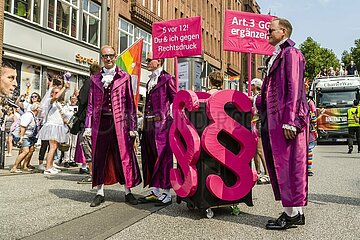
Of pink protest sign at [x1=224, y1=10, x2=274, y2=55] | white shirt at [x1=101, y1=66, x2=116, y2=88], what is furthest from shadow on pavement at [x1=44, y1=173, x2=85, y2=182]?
pink protest sign at [x1=224, y1=10, x2=274, y2=55]

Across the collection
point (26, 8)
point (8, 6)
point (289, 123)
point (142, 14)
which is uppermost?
point (142, 14)

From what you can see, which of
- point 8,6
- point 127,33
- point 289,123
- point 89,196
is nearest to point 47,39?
point 8,6

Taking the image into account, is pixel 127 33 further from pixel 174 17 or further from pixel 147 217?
pixel 147 217

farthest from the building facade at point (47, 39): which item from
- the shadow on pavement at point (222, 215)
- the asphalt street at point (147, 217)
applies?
the shadow on pavement at point (222, 215)

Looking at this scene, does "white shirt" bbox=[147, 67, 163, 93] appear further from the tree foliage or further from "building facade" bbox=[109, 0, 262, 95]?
the tree foliage

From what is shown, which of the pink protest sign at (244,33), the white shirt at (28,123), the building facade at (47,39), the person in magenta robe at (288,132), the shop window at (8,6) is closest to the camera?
the person in magenta robe at (288,132)

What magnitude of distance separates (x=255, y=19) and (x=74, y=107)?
5.18 metres

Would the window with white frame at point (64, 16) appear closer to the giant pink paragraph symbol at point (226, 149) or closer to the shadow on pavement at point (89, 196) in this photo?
the shadow on pavement at point (89, 196)

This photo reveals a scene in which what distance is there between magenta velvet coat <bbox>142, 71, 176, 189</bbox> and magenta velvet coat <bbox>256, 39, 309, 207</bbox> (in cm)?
179

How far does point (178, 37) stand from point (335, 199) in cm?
680

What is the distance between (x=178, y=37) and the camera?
1145 centimetres

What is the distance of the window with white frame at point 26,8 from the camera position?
1677cm

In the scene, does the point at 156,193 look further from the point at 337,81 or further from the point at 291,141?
the point at 337,81

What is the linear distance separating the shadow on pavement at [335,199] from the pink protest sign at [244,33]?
352 centimetres
